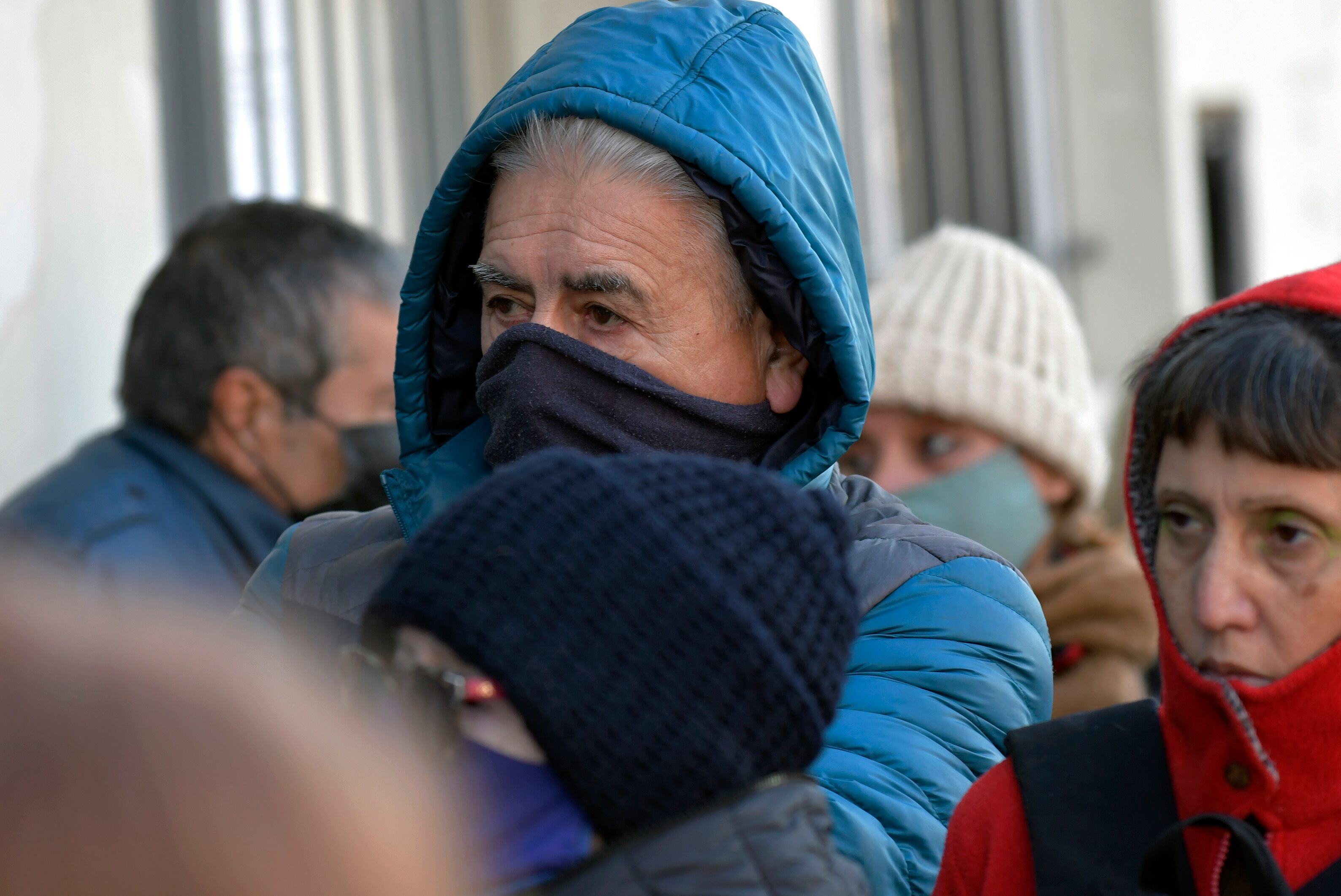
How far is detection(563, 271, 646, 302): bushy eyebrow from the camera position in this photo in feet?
6.07

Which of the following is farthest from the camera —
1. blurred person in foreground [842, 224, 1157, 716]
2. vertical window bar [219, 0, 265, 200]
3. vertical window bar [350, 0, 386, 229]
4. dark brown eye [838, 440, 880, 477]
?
vertical window bar [350, 0, 386, 229]

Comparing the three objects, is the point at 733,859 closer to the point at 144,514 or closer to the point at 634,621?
the point at 634,621

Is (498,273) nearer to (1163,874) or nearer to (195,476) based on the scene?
(1163,874)

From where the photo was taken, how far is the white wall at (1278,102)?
30.9ft

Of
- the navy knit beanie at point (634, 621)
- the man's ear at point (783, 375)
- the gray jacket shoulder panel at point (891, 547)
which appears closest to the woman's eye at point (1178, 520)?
the gray jacket shoulder panel at point (891, 547)

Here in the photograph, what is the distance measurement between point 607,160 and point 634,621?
40.5 inches

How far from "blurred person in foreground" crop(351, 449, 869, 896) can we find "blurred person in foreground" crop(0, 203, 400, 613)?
186 centimetres

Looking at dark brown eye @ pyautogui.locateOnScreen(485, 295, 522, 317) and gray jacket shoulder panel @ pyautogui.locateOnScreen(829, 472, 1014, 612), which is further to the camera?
dark brown eye @ pyautogui.locateOnScreen(485, 295, 522, 317)

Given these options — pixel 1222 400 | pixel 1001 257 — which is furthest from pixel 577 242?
pixel 1001 257

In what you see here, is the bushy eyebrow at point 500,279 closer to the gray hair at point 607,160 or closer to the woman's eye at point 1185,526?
the gray hair at point 607,160

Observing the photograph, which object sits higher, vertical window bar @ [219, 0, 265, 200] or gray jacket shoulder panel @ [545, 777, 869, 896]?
vertical window bar @ [219, 0, 265, 200]

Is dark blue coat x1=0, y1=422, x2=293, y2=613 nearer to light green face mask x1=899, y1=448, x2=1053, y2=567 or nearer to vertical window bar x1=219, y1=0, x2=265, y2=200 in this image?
light green face mask x1=899, y1=448, x2=1053, y2=567

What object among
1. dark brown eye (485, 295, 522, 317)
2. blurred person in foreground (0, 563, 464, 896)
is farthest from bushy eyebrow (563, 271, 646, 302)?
blurred person in foreground (0, 563, 464, 896)

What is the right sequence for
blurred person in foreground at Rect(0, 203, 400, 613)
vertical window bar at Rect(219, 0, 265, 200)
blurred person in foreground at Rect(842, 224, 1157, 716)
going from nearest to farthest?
blurred person in foreground at Rect(0, 203, 400, 613) < blurred person in foreground at Rect(842, 224, 1157, 716) < vertical window bar at Rect(219, 0, 265, 200)
